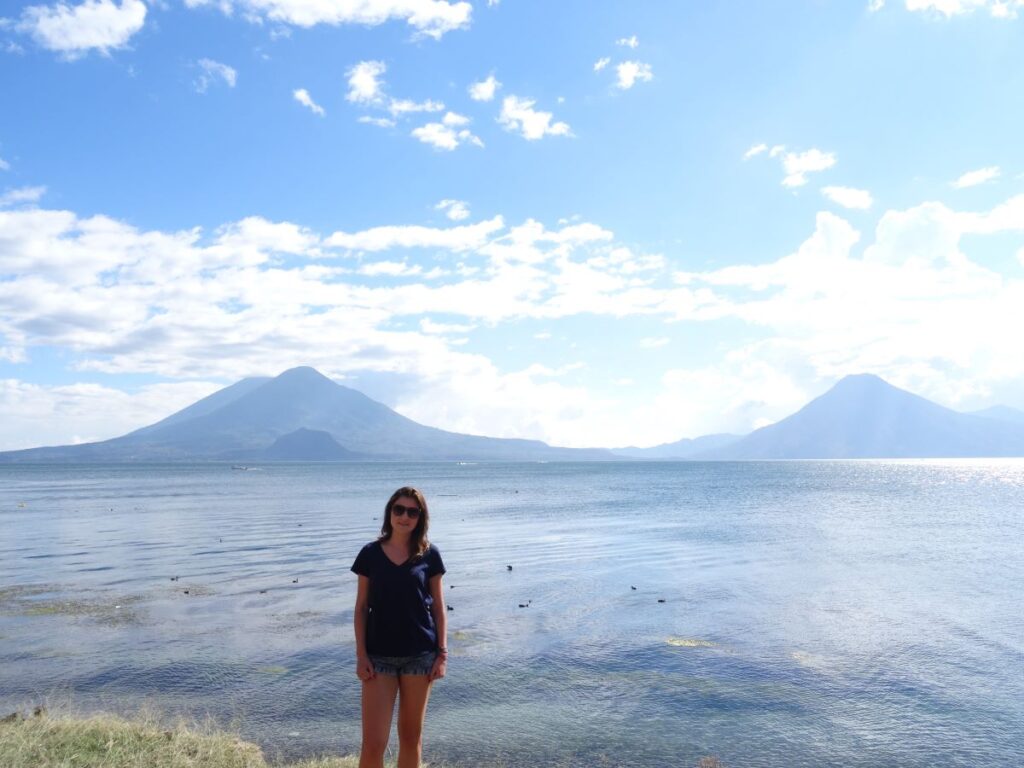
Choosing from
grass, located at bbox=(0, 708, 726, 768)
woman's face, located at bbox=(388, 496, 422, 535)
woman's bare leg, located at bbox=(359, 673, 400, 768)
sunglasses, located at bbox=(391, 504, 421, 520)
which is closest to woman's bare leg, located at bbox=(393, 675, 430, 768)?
woman's bare leg, located at bbox=(359, 673, 400, 768)

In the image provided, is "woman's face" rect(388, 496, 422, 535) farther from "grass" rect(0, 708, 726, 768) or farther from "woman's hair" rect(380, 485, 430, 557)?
"grass" rect(0, 708, 726, 768)

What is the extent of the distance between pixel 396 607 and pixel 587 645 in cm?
1469

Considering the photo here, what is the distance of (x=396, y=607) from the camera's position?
28.2 ft

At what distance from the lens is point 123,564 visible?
124 feet

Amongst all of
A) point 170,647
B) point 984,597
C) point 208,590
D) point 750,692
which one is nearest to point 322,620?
point 170,647

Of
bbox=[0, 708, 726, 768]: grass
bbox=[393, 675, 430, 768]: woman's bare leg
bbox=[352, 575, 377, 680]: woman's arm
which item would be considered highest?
bbox=[352, 575, 377, 680]: woman's arm

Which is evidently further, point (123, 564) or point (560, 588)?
point (123, 564)

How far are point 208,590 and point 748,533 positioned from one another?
39771 mm

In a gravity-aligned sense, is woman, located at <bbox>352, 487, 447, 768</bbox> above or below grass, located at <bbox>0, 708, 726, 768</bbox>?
above

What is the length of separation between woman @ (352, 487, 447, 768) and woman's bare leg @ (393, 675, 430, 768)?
12 mm

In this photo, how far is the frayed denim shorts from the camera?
8641mm

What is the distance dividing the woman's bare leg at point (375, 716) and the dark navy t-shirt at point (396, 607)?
379mm

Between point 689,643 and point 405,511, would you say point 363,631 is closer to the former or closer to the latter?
point 405,511

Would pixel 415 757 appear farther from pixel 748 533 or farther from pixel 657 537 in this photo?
pixel 748 533
